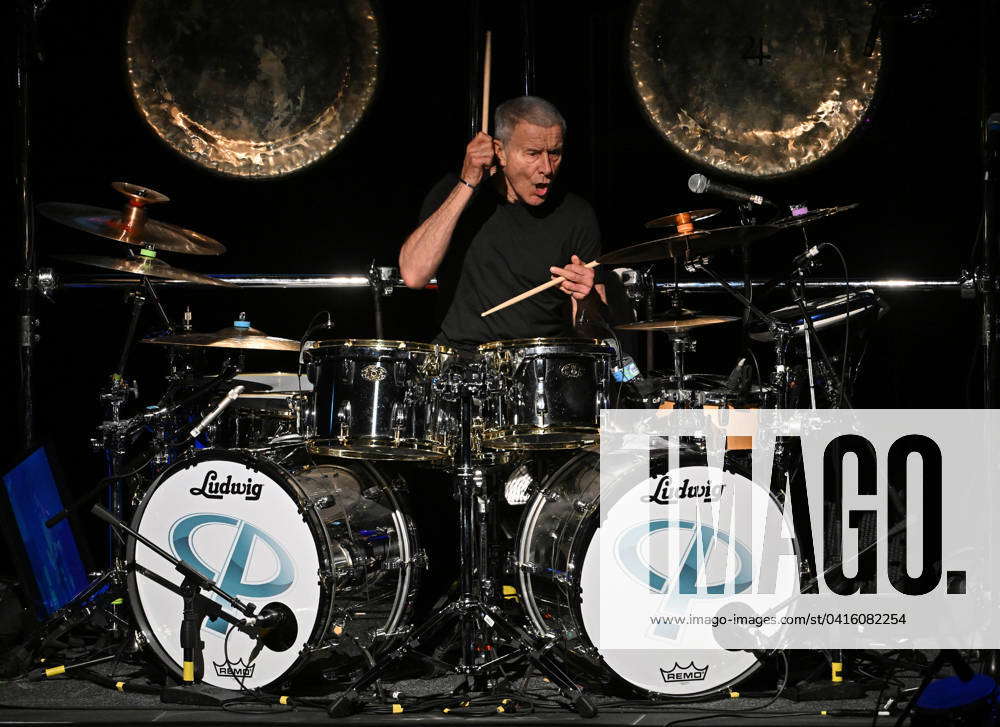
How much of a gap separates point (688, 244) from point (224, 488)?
1.67 metres

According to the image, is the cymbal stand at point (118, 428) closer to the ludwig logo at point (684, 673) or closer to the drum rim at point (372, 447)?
the drum rim at point (372, 447)

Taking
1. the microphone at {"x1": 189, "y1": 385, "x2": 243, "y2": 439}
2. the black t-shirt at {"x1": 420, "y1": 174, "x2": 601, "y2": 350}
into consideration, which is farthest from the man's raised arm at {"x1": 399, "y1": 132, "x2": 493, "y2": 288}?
the microphone at {"x1": 189, "y1": 385, "x2": 243, "y2": 439}

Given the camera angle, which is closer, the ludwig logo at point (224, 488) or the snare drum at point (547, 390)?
the snare drum at point (547, 390)

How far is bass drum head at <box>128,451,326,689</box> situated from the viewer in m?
3.32

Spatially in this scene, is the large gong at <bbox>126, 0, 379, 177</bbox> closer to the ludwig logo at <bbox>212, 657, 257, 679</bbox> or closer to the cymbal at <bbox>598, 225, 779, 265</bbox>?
the cymbal at <bbox>598, 225, 779, 265</bbox>

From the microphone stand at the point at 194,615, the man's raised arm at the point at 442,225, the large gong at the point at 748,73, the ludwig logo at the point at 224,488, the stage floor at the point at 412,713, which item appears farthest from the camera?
the large gong at the point at 748,73

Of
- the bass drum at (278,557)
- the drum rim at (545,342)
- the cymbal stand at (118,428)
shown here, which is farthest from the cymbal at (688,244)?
the cymbal stand at (118,428)

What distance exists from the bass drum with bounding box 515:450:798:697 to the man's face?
1130 millimetres

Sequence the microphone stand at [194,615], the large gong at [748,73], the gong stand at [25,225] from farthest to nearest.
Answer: the large gong at [748,73] < the gong stand at [25,225] < the microphone stand at [194,615]

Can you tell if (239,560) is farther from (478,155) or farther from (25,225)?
(25,225)

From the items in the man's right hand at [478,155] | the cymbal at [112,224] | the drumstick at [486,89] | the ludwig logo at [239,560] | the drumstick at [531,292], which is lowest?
the ludwig logo at [239,560]

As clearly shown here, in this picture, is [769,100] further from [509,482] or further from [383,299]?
[509,482]

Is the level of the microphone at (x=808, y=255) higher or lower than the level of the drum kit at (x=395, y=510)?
higher

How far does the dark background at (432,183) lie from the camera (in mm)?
4891
